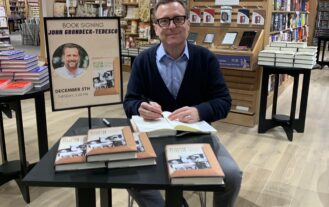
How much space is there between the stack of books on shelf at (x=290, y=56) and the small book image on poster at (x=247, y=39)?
0.26m

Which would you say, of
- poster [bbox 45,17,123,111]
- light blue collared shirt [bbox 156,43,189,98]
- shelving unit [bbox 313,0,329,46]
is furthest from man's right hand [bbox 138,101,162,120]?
shelving unit [bbox 313,0,329,46]

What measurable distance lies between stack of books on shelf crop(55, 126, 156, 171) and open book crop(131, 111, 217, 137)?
0.16 meters

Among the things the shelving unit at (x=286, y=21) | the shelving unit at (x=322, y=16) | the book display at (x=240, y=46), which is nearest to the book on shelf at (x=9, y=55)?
the book display at (x=240, y=46)

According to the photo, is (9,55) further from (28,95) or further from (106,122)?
(106,122)

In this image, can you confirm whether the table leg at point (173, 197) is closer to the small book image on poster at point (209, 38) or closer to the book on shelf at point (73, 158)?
the book on shelf at point (73, 158)

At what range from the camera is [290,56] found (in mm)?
3432

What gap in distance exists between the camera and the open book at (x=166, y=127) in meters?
1.43

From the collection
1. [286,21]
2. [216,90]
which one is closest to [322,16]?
[286,21]

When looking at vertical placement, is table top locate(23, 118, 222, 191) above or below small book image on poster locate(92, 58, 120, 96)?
below

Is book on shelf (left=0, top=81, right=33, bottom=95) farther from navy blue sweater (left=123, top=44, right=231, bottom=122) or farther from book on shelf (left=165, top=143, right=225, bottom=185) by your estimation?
book on shelf (left=165, top=143, right=225, bottom=185)

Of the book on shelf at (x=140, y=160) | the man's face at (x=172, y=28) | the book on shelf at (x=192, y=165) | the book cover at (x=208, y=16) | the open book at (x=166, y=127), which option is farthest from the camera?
the book cover at (x=208, y=16)

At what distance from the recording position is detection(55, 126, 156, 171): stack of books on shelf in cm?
112

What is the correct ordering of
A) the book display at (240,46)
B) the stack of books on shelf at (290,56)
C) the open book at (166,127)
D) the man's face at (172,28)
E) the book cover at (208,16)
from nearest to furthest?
the open book at (166,127) → the man's face at (172,28) → the stack of books on shelf at (290,56) → the book display at (240,46) → the book cover at (208,16)

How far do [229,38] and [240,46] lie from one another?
0.21 m
